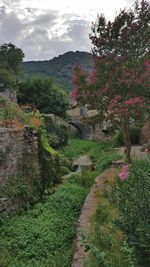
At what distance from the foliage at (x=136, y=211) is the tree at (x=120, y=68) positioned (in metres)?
5.44

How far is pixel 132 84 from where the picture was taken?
1033 centimetres

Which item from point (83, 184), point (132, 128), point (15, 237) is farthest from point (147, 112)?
point (132, 128)

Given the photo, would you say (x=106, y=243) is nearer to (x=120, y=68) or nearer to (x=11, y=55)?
(x=120, y=68)

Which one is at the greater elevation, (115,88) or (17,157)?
(115,88)

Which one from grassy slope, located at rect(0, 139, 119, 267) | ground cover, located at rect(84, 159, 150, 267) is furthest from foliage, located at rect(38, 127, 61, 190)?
ground cover, located at rect(84, 159, 150, 267)

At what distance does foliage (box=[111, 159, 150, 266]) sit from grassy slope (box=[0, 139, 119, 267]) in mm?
2184

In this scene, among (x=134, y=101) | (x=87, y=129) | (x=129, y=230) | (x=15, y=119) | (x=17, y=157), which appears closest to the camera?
(x=129, y=230)

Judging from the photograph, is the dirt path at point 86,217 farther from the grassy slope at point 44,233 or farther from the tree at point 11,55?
the tree at point 11,55

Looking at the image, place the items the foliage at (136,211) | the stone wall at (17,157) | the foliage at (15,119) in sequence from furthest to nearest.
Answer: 1. the foliage at (15,119)
2. the stone wall at (17,157)
3. the foliage at (136,211)

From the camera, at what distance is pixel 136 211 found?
439 cm

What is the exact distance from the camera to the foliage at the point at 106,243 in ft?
12.6

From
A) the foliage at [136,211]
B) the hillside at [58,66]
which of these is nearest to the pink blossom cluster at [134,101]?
the foliage at [136,211]

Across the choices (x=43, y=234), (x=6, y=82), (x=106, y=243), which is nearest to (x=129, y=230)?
(x=106, y=243)

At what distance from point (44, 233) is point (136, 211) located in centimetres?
377
